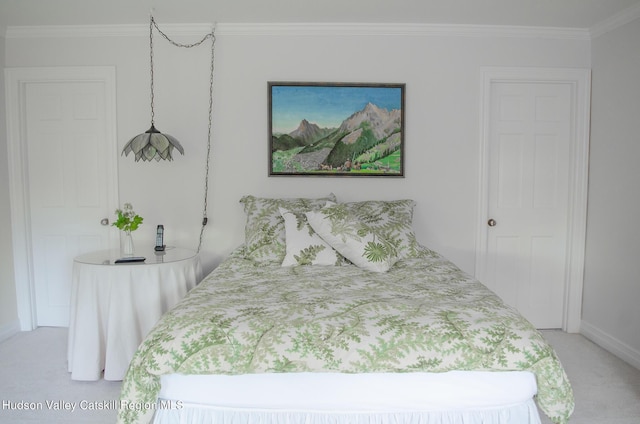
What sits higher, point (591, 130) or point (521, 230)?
point (591, 130)

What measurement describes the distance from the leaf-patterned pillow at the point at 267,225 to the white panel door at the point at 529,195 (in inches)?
53.3

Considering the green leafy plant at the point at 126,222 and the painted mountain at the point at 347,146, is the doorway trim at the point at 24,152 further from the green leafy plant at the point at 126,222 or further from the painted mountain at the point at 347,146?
the painted mountain at the point at 347,146

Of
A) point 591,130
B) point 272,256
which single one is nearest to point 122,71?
point 272,256

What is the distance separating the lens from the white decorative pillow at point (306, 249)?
2467 millimetres

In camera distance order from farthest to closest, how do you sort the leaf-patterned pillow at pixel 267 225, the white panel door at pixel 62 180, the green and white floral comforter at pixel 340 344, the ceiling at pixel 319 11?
the white panel door at pixel 62 180 < the ceiling at pixel 319 11 < the leaf-patterned pillow at pixel 267 225 < the green and white floral comforter at pixel 340 344

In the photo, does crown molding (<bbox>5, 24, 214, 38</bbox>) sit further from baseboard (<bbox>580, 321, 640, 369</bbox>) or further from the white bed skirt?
baseboard (<bbox>580, 321, 640, 369</bbox>)

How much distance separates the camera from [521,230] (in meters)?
3.22

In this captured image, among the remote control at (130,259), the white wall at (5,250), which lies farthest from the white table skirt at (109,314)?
the white wall at (5,250)

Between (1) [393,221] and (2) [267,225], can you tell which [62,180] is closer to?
(2) [267,225]

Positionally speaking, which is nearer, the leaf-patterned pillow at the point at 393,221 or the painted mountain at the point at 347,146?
the leaf-patterned pillow at the point at 393,221

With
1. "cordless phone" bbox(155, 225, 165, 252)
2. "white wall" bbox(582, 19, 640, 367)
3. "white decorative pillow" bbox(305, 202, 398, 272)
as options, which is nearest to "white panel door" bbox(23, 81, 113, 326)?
"cordless phone" bbox(155, 225, 165, 252)

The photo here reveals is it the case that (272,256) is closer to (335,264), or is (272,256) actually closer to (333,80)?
(335,264)

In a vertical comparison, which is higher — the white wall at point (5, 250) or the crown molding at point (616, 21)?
the crown molding at point (616, 21)

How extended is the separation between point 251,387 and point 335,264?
1.05 m
